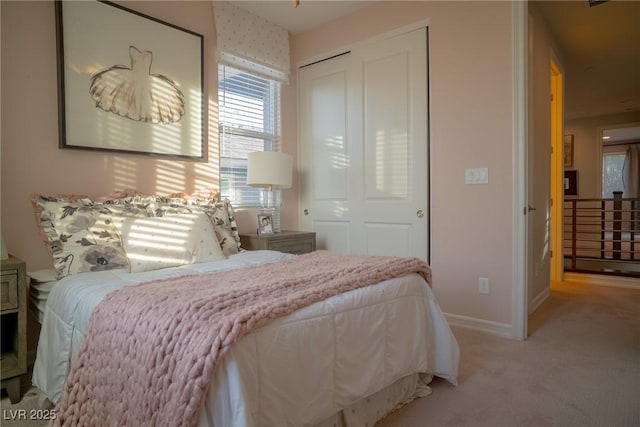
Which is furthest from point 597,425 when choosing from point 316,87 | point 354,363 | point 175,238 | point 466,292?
point 316,87

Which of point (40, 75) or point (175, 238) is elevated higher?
point (40, 75)

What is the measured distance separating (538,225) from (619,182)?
881cm

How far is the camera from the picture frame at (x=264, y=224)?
326 centimetres

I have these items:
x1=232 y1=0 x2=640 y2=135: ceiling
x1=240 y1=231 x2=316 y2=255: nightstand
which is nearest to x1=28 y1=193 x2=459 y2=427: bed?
x1=240 y1=231 x2=316 y2=255: nightstand

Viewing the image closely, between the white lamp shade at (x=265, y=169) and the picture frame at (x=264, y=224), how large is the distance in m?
0.28

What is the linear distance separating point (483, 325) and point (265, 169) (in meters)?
2.12

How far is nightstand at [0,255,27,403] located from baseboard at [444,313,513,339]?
2.74 m

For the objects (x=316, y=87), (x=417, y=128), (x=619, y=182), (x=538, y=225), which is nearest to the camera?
(x=417, y=128)

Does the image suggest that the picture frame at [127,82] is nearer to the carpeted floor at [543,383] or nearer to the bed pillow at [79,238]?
the bed pillow at [79,238]

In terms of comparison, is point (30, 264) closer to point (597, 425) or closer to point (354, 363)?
point (354, 363)

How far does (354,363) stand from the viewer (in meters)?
1.44

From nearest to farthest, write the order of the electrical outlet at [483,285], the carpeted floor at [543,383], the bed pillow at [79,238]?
the carpeted floor at [543,383], the bed pillow at [79,238], the electrical outlet at [483,285]

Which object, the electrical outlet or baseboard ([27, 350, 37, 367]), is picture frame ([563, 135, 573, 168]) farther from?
baseboard ([27, 350, 37, 367])

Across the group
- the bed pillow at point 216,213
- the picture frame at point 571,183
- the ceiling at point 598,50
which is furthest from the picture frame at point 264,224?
the picture frame at point 571,183
